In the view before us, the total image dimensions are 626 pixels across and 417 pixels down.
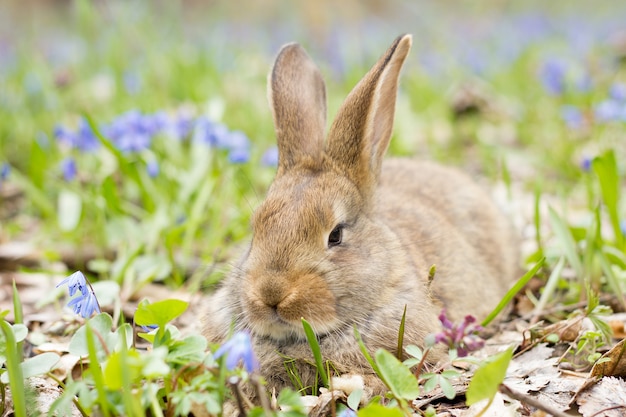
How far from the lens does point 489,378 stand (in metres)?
2.66

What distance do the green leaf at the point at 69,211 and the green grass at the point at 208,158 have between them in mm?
16

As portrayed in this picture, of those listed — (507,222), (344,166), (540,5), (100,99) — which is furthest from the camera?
(540,5)

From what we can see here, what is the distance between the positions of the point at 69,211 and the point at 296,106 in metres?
2.54

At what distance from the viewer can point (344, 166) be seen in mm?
4098

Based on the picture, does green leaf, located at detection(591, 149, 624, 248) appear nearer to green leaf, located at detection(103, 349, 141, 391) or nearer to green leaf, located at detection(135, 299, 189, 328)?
green leaf, located at detection(135, 299, 189, 328)

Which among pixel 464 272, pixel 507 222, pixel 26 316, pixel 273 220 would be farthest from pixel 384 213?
pixel 26 316

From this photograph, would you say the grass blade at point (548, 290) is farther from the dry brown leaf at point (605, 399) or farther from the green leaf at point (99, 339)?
the green leaf at point (99, 339)

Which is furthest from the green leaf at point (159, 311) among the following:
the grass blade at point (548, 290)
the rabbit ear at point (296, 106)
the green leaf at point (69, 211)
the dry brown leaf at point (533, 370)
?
the green leaf at point (69, 211)

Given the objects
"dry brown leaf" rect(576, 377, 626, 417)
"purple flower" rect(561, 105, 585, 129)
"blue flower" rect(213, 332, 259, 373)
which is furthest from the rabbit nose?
"purple flower" rect(561, 105, 585, 129)

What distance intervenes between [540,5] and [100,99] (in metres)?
17.7

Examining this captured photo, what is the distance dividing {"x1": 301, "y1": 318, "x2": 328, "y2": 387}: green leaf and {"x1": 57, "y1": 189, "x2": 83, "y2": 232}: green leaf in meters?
3.10

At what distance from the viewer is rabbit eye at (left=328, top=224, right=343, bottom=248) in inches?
148

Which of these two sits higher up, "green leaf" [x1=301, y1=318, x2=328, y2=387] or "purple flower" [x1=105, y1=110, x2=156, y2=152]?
"purple flower" [x1=105, y1=110, x2=156, y2=152]

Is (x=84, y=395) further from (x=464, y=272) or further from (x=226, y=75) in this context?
(x=226, y=75)
